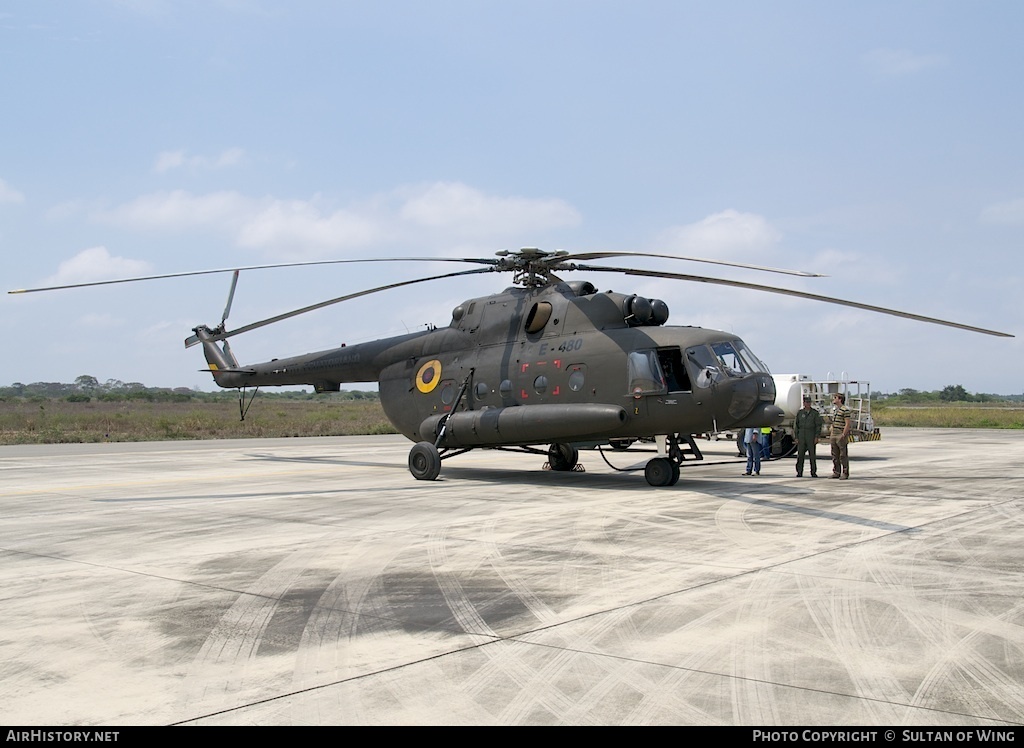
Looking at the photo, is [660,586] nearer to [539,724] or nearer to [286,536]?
[539,724]

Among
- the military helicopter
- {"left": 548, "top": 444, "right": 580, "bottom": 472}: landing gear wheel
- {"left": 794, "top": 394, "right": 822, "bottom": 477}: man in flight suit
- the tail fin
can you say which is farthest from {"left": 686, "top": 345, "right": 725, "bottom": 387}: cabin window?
the tail fin

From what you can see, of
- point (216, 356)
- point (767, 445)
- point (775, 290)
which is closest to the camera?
point (775, 290)

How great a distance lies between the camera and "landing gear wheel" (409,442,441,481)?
17.2m

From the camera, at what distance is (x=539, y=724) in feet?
13.5

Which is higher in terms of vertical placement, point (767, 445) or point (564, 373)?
point (564, 373)

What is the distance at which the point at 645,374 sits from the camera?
15.3m

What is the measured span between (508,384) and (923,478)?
883cm

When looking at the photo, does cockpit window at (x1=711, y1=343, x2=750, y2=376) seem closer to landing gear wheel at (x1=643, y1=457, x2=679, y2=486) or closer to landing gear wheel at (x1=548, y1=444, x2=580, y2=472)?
landing gear wheel at (x1=643, y1=457, x2=679, y2=486)

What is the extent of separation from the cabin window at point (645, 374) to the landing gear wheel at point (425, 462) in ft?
14.3

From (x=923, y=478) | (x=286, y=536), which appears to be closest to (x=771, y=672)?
(x=286, y=536)

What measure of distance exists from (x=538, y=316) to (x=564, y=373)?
58.2 inches

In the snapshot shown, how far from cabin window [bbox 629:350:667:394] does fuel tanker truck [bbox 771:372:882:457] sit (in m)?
9.59

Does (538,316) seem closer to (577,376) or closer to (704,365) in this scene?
(577,376)

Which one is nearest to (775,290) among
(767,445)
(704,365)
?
(704,365)
